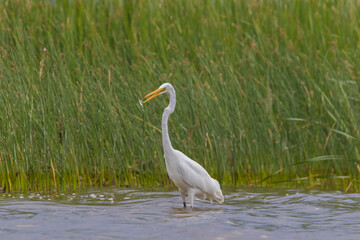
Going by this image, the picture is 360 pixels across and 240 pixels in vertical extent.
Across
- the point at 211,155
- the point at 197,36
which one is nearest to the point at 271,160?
the point at 211,155

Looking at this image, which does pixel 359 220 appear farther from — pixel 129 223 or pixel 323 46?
pixel 323 46

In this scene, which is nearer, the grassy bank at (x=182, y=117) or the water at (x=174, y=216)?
the water at (x=174, y=216)

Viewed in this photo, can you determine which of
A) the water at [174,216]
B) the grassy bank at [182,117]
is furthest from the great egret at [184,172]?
the grassy bank at [182,117]

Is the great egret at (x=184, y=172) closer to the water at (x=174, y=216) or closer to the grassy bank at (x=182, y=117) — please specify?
the water at (x=174, y=216)

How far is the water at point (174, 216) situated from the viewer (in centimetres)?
567

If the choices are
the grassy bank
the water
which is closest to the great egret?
the water

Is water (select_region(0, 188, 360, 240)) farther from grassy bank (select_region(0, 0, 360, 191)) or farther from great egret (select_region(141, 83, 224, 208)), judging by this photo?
grassy bank (select_region(0, 0, 360, 191))

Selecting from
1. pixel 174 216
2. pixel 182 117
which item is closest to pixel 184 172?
pixel 174 216

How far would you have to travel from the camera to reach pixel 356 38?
35.5ft

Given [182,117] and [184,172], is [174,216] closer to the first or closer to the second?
[184,172]

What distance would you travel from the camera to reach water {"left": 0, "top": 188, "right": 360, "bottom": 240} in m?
5.67

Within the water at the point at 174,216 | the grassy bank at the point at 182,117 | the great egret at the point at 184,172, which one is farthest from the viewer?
the grassy bank at the point at 182,117

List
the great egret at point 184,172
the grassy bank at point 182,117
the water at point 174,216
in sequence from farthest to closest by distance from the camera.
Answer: the grassy bank at point 182,117
the great egret at point 184,172
the water at point 174,216

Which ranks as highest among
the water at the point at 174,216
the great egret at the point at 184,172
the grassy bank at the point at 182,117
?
the grassy bank at the point at 182,117
